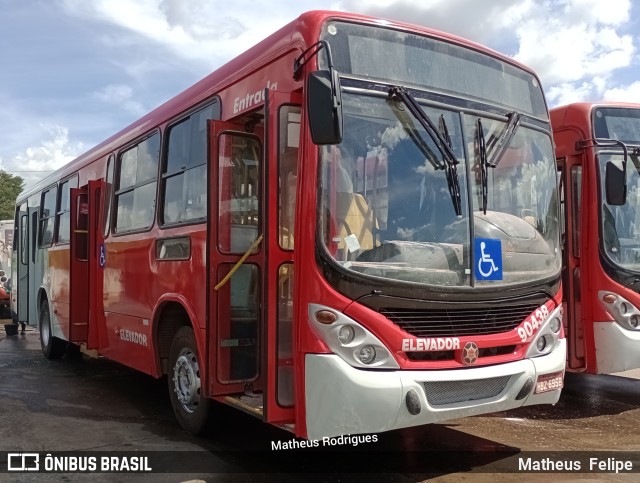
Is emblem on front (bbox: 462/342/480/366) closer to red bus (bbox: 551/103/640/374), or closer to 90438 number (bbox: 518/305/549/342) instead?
90438 number (bbox: 518/305/549/342)

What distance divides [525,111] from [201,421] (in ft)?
12.1

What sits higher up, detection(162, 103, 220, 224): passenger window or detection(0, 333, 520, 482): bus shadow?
detection(162, 103, 220, 224): passenger window

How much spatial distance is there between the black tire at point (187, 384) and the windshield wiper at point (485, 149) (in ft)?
8.64

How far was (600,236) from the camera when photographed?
636 centimetres

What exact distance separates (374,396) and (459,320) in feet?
2.72


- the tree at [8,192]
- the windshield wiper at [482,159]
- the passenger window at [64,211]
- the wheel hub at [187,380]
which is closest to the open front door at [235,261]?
the wheel hub at [187,380]

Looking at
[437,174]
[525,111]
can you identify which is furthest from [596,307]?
[437,174]

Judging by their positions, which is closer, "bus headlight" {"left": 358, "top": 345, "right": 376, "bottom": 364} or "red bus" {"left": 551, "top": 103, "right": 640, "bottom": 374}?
"bus headlight" {"left": 358, "top": 345, "right": 376, "bottom": 364}

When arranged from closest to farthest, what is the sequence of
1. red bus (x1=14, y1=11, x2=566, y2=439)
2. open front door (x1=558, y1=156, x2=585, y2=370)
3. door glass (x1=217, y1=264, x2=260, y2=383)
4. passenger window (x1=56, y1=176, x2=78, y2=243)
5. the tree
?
red bus (x1=14, y1=11, x2=566, y2=439) < door glass (x1=217, y1=264, x2=260, y2=383) < open front door (x1=558, y1=156, x2=585, y2=370) < passenger window (x1=56, y1=176, x2=78, y2=243) < the tree

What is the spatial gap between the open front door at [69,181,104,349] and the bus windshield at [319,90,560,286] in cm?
486

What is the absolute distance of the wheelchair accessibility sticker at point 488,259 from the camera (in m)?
4.30

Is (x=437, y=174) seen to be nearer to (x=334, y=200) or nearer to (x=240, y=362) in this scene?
(x=334, y=200)

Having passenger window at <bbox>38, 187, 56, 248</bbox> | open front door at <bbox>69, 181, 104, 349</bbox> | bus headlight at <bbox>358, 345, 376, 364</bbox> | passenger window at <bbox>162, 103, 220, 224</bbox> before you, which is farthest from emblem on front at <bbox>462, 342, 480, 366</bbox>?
passenger window at <bbox>38, 187, 56, 248</bbox>

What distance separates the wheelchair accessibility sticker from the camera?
4.30 meters
